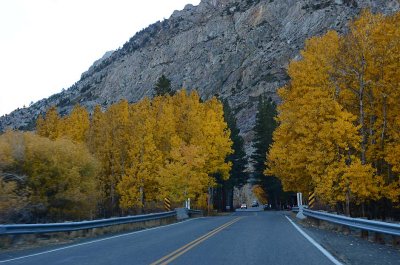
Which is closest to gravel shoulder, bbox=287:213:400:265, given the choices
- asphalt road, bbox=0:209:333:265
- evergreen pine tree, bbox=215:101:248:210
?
asphalt road, bbox=0:209:333:265

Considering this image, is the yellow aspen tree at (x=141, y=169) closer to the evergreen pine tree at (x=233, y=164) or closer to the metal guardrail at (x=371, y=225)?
the evergreen pine tree at (x=233, y=164)

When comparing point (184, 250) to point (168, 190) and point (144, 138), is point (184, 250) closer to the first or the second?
point (168, 190)

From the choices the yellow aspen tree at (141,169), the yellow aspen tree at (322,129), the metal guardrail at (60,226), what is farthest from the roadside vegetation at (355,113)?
the yellow aspen tree at (141,169)

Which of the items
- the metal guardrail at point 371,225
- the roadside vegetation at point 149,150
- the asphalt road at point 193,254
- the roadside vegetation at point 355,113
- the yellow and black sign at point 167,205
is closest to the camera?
the asphalt road at point 193,254

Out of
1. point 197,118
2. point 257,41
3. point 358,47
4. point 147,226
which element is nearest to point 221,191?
point 197,118

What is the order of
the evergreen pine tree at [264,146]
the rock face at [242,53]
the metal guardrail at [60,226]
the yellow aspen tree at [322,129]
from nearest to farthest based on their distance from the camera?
1. the metal guardrail at [60,226]
2. the yellow aspen tree at [322,129]
3. the evergreen pine tree at [264,146]
4. the rock face at [242,53]

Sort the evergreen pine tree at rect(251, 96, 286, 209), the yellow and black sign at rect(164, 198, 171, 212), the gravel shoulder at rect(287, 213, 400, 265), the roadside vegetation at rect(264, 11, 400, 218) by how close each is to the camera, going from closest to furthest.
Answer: the gravel shoulder at rect(287, 213, 400, 265) → the roadside vegetation at rect(264, 11, 400, 218) → the yellow and black sign at rect(164, 198, 171, 212) → the evergreen pine tree at rect(251, 96, 286, 209)

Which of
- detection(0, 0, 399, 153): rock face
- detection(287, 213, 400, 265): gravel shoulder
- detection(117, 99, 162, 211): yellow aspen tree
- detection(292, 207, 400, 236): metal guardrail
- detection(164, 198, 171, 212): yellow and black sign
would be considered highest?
detection(0, 0, 399, 153): rock face

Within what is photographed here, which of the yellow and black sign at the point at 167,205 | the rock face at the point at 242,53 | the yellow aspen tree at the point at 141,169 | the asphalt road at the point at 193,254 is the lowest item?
the asphalt road at the point at 193,254

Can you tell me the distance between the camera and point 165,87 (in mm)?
66062

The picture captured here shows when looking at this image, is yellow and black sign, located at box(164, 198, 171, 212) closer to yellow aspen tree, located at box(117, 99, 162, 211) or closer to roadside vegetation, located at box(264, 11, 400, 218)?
yellow aspen tree, located at box(117, 99, 162, 211)

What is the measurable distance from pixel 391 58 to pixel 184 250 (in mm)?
15282

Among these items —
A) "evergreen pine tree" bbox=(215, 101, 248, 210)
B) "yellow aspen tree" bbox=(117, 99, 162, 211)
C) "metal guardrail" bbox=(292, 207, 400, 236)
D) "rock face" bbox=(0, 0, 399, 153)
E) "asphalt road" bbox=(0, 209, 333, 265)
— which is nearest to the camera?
"asphalt road" bbox=(0, 209, 333, 265)

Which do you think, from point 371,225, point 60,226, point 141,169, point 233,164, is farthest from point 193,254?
point 233,164
